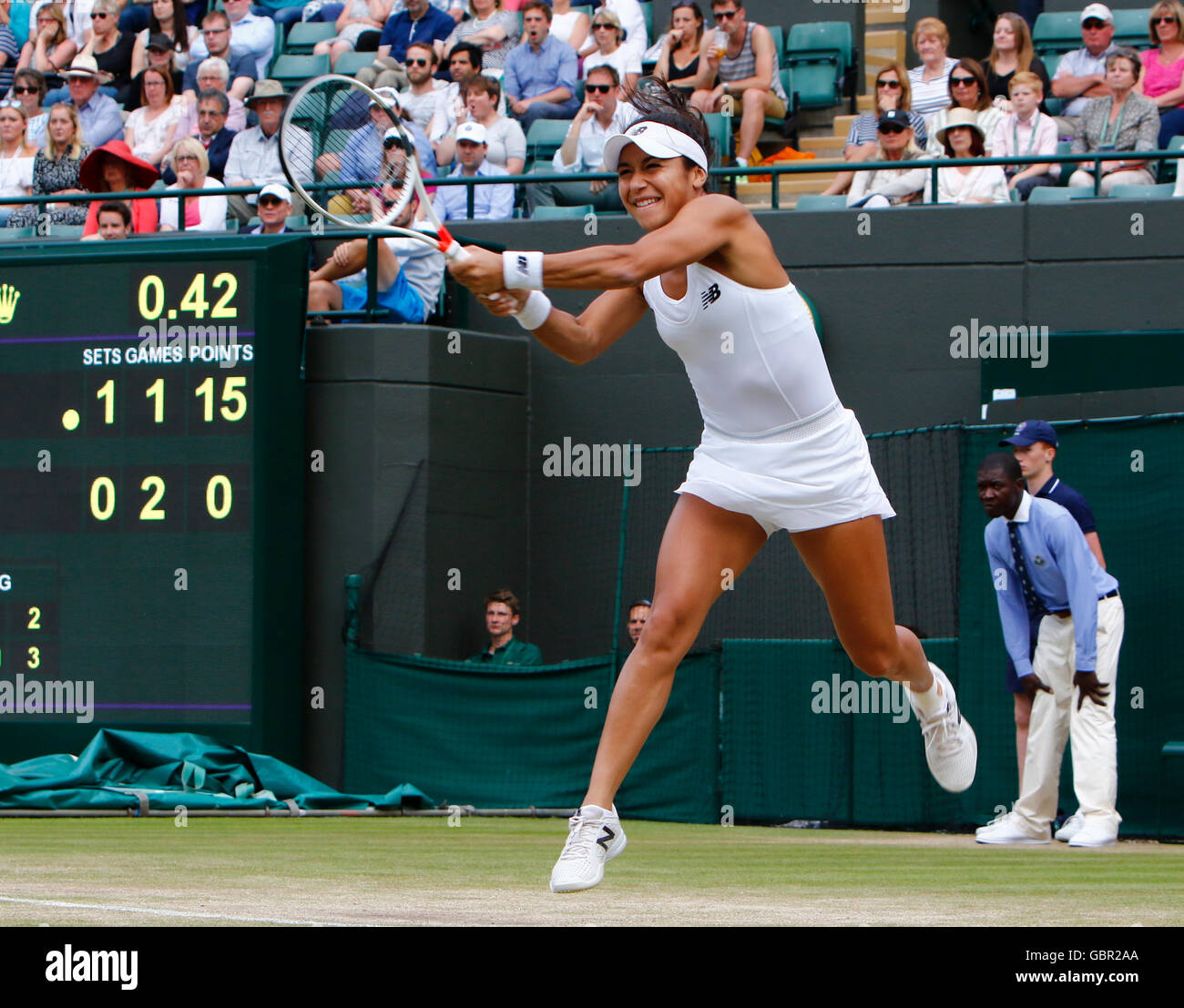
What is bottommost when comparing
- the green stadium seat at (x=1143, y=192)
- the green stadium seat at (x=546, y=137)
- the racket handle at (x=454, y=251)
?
the racket handle at (x=454, y=251)

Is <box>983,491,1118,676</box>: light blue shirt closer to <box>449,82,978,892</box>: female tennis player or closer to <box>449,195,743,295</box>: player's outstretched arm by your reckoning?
<box>449,82,978,892</box>: female tennis player

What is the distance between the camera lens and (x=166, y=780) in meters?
11.6

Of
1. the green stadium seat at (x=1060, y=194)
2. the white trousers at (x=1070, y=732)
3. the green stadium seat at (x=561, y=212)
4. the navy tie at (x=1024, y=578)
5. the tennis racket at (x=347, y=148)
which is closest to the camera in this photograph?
the tennis racket at (x=347, y=148)

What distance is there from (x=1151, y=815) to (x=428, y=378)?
550cm

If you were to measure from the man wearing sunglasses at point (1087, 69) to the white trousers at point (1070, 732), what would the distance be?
542 cm

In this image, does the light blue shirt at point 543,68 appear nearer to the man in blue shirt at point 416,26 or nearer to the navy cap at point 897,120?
the man in blue shirt at point 416,26

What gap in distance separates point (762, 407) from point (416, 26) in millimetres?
11132

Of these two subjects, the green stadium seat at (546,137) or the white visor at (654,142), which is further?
the green stadium seat at (546,137)

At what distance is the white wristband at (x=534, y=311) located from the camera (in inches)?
210

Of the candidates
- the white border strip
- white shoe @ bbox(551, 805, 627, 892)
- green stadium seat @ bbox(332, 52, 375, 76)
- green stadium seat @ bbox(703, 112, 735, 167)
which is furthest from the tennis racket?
green stadium seat @ bbox(332, 52, 375, 76)

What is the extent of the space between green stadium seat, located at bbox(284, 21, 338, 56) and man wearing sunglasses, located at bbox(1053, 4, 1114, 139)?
690 centimetres

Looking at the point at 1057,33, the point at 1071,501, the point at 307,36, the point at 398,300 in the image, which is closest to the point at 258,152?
the point at 398,300

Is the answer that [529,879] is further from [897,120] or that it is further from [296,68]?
[296,68]

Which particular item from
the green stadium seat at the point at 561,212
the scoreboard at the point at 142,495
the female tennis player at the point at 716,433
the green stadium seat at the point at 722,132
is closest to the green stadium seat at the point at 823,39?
the green stadium seat at the point at 722,132
